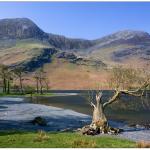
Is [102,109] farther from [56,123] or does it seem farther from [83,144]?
[83,144]

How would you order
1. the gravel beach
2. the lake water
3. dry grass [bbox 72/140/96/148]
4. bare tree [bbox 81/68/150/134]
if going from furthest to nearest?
the lake water → the gravel beach → bare tree [bbox 81/68/150/134] → dry grass [bbox 72/140/96/148]

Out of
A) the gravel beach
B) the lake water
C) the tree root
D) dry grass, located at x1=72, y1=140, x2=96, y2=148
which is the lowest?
the lake water

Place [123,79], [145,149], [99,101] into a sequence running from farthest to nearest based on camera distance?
[123,79]
[99,101]
[145,149]

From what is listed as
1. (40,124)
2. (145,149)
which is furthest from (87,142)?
(40,124)

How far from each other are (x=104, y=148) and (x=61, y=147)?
11.4 ft

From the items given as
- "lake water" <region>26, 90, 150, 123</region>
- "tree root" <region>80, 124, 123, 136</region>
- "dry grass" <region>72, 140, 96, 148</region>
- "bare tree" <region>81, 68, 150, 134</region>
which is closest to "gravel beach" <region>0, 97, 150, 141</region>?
"tree root" <region>80, 124, 123, 136</region>

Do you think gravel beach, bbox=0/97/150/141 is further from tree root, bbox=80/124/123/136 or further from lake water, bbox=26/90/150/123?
lake water, bbox=26/90/150/123

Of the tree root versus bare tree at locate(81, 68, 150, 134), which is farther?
bare tree at locate(81, 68, 150, 134)

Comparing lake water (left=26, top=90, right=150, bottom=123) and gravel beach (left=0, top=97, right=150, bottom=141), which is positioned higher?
gravel beach (left=0, top=97, right=150, bottom=141)

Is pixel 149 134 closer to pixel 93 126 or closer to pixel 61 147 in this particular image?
pixel 93 126

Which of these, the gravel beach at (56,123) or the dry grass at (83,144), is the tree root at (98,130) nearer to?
the gravel beach at (56,123)

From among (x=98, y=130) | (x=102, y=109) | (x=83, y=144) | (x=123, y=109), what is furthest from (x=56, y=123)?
(x=123, y=109)

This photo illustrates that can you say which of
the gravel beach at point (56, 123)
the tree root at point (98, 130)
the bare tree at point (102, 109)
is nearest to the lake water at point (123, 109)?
the bare tree at point (102, 109)

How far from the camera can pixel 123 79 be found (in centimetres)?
5562
